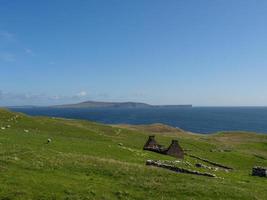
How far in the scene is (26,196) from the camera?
22125 millimetres

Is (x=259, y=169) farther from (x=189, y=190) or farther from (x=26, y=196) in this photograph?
(x=26, y=196)

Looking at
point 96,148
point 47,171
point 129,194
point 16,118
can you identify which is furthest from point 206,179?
point 16,118

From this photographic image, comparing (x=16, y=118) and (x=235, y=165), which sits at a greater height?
(x=16, y=118)

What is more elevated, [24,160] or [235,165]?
[24,160]

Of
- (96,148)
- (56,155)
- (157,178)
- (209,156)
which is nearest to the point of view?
(157,178)

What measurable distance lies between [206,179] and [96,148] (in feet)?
58.0

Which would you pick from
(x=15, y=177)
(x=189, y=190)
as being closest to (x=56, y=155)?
(x=15, y=177)

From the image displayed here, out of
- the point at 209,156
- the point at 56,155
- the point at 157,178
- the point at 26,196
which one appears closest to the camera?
the point at 26,196

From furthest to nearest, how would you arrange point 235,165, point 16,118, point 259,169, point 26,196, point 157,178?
point 16,118 → point 235,165 → point 259,169 → point 157,178 → point 26,196

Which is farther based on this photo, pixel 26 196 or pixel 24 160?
pixel 24 160

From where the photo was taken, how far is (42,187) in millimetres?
23547

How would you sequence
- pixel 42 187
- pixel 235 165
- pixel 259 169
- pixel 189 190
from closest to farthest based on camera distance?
pixel 42 187 → pixel 189 190 → pixel 259 169 → pixel 235 165

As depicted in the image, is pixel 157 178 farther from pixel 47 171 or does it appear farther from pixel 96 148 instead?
pixel 96 148

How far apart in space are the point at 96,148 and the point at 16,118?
96.0 ft
